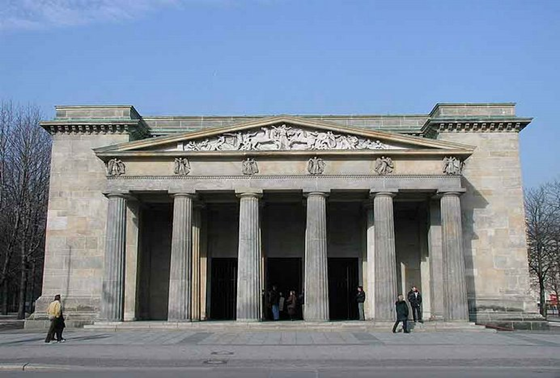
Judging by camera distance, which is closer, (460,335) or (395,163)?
(460,335)

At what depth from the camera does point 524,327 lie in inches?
1358

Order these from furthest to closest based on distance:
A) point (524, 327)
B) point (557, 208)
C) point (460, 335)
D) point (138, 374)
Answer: point (557, 208) → point (524, 327) → point (460, 335) → point (138, 374)

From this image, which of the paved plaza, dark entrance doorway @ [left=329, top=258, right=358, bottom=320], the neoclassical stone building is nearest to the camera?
the paved plaza

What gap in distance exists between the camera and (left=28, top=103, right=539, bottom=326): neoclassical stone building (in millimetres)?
32719

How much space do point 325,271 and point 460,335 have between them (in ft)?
24.9

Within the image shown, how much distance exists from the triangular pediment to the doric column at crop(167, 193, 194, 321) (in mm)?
2994

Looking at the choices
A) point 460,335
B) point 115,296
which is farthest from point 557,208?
point 115,296

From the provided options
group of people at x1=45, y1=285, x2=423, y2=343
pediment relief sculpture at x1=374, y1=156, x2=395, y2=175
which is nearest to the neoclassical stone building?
pediment relief sculpture at x1=374, y1=156, x2=395, y2=175

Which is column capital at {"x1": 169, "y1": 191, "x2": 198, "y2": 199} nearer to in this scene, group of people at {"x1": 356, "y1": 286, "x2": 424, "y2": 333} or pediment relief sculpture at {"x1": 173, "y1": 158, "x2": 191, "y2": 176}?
pediment relief sculpture at {"x1": 173, "y1": 158, "x2": 191, "y2": 176}

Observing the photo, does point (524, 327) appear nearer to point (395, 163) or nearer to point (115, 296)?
point (395, 163)

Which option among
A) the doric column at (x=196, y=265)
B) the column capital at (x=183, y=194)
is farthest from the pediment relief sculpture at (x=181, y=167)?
the doric column at (x=196, y=265)

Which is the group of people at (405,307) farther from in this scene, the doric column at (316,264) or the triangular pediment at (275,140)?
the triangular pediment at (275,140)

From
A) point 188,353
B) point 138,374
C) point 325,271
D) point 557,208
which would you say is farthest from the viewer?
point 557,208

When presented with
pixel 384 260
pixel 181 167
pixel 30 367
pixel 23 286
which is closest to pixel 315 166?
pixel 384 260
